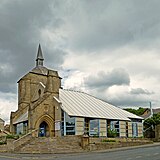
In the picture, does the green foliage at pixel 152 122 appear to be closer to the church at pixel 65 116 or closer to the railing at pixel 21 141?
the church at pixel 65 116

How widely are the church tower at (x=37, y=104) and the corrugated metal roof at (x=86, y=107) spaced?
2.11 m

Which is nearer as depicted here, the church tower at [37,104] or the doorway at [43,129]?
the church tower at [37,104]

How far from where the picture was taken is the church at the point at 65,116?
133 ft

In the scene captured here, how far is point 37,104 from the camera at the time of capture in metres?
41.4

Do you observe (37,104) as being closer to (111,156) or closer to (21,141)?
(21,141)

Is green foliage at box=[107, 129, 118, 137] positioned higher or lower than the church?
lower

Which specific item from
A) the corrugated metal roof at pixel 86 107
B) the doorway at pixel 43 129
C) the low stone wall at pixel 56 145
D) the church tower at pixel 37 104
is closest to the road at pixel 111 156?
the low stone wall at pixel 56 145

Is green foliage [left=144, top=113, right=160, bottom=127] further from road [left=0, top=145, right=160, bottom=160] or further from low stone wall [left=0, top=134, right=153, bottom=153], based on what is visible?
road [left=0, top=145, right=160, bottom=160]

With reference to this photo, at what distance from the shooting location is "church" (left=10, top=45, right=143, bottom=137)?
40.5 meters

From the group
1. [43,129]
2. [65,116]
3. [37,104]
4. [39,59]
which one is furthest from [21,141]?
[39,59]

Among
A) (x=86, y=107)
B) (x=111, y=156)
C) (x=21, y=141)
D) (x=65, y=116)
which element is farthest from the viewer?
(x=86, y=107)

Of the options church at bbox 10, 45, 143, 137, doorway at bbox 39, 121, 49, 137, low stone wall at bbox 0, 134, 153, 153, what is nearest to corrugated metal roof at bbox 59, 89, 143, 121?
church at bbox 10, 45, 143, 137

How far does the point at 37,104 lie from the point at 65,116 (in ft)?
15.3

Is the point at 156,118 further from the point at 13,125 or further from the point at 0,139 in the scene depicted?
the point at 0,139
